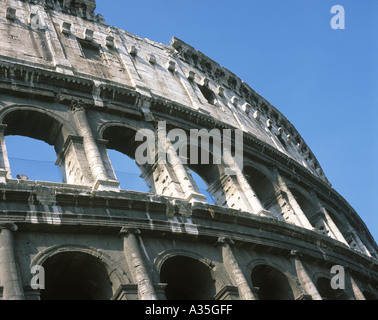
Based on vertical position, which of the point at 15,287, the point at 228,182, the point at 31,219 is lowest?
the point at 15,287

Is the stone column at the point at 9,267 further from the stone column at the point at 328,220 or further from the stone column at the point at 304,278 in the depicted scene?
the stone column at the point at 328,220

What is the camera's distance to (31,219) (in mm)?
12727

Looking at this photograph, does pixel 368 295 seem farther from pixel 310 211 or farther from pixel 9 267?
pixel 9 267

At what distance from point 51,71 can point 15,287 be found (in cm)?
853

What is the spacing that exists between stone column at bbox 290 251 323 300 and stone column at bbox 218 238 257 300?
7.82ft

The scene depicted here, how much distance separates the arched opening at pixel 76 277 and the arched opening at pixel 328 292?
7.08 m

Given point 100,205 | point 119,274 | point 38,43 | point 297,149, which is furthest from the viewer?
point 297,149

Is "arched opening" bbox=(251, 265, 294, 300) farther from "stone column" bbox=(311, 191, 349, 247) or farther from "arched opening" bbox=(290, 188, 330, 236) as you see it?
"arched opening" bbox=(290, 188, 330, 236)

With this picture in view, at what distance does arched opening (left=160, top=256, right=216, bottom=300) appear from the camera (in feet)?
46.4

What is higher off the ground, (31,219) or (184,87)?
(184,87)

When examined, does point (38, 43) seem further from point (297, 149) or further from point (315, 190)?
point (297, 149)

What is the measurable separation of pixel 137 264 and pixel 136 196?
202 centimetres

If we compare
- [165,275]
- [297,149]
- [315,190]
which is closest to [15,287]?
[165,275]

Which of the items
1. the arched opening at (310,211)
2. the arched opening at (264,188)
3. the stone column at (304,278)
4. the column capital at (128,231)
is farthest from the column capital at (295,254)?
the arched opening at (310,211)
